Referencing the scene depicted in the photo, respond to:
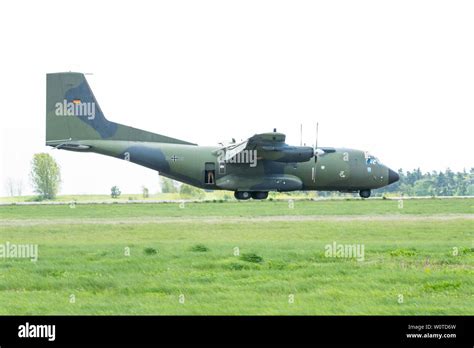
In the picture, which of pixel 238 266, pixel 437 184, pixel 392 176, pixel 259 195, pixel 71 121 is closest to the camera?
pixel 238 266

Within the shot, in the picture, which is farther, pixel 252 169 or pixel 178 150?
pixel 252 169

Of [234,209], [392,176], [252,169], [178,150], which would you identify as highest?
[178,150]

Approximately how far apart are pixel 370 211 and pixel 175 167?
1261cm

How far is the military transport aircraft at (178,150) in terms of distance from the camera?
44844 mm

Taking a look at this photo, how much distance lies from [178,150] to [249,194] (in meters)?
5.68

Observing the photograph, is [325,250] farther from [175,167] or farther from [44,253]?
[175,167]

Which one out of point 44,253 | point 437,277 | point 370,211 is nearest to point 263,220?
point 370,211

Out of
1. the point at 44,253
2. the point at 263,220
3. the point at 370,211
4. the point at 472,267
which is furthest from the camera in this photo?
the point at 370,211

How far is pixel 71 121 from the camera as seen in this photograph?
4522 cm

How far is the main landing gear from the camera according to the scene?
1868 inches

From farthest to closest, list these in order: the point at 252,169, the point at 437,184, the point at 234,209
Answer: the point at 437,184 < the point at 252,169 < the point at 234,209

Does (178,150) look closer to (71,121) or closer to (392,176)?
(71,121)

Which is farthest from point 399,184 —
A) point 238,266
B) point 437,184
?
point 238,266
